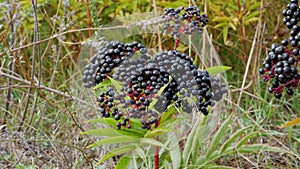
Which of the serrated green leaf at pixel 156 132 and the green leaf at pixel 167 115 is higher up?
the green leaf at pixel 167 115

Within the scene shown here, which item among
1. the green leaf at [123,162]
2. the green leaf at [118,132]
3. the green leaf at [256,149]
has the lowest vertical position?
the green leaf at [256,149]

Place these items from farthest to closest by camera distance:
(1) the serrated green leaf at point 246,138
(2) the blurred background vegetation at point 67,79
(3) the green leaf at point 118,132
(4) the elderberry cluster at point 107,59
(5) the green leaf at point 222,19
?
(5) the green leaf at point 222,19, (2) the blurred background vegetation at point 67,79, (1) the serrated green leaf at point 246,138, (3) the green leaf at point 118,132, (4) the elderberry cluster at point 107,59

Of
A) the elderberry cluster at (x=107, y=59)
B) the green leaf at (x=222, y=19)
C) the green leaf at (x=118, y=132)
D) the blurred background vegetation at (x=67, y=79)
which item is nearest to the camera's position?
the elderberry cluster at (x=107, y=59)

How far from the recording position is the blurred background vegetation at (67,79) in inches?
79.0

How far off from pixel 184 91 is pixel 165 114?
4.6 inches

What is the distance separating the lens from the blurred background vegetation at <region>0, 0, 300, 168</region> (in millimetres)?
2008

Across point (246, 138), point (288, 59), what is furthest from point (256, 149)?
point (288, 59)

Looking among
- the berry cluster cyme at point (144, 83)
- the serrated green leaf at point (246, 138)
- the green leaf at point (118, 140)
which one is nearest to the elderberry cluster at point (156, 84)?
Result: the berry cluster cyme at point (144, 83)

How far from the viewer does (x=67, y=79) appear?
2617mm

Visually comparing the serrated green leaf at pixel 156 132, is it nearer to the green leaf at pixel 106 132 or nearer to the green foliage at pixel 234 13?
the green leaf at pixel 106 132

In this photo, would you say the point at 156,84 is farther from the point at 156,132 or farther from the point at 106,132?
the point at 106,132

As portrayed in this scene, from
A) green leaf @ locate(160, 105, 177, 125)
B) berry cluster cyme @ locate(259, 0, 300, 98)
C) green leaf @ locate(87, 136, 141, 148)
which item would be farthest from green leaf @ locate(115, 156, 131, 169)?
berry cluster cyme @ locate(259, 0, 300, 98)

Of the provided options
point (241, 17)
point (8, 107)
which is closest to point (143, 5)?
point (241, 17)

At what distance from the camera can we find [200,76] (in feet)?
4.23
